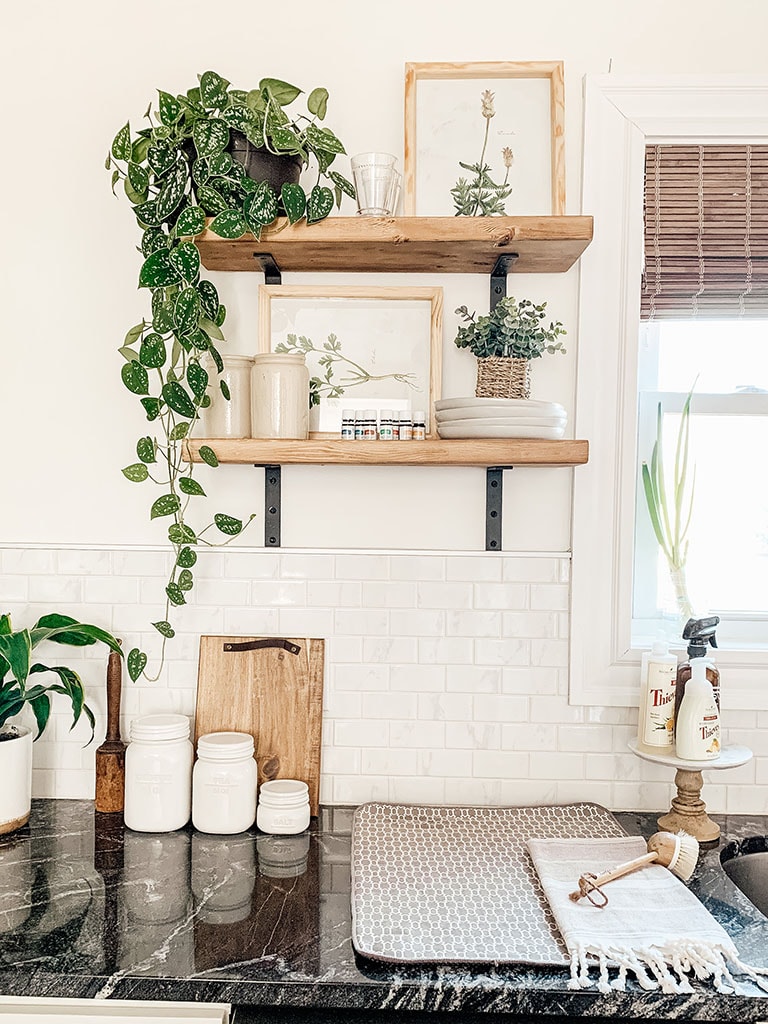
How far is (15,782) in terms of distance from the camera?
1.73m

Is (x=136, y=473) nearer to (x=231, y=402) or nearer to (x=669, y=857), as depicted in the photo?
(x=231, y=402)

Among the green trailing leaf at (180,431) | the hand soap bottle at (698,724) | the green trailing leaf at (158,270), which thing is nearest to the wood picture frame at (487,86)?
the green trailing leaf at (158,270)

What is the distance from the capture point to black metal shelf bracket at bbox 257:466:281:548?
1.90m

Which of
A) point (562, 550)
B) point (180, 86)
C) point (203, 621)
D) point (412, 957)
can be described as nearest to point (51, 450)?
point (203, 621)

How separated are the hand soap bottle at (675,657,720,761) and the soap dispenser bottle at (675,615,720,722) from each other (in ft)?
0.11

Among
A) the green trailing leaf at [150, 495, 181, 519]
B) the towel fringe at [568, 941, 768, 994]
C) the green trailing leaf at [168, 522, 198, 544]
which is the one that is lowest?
the towel fringe at [568, 941, 768, 994]

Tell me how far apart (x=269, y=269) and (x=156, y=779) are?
0.99m

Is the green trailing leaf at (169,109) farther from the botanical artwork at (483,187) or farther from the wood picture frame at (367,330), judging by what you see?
the botanical artwork at (483,187)

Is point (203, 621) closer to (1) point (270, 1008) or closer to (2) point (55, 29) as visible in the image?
(1) point (270, 1008)

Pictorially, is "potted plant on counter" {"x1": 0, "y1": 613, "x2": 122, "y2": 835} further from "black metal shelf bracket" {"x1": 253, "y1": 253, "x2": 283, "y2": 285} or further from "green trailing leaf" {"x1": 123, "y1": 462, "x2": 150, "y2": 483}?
"black metal shelf bracket" {"x1": 253, "y1": 253, "x2": 283, "y2": 285}

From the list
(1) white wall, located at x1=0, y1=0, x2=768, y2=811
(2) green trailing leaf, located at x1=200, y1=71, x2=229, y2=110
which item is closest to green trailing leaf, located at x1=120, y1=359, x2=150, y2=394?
(1) white wall, located at x1=0, y1=0, x2=768, y2=811

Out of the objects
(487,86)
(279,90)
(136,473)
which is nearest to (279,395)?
(136,473)

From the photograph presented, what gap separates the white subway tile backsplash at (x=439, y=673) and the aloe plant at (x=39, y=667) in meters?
0.17

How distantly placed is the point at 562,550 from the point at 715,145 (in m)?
0.86
